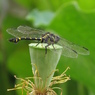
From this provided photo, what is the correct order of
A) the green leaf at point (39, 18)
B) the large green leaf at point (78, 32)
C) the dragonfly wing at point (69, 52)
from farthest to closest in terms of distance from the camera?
1. the green leaf at point (39, 18)
2. the large green leaf at point (78, 32)
3. the dragonfly wing at point (69, 52)

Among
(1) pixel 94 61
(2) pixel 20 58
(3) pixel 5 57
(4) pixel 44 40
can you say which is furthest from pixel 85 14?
(3) pixel 5 57

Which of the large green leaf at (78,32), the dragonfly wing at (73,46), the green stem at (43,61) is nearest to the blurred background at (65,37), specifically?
the large green leaf at (78,32)

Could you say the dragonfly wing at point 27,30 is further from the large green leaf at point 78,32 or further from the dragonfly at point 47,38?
the large green leaf at point 78,32

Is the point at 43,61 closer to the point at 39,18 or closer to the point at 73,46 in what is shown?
the point at 73,46

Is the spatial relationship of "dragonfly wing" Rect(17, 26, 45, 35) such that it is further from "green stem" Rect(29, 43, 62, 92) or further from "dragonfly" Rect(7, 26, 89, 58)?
"green stem" Rect(29, 43, 62, 92)

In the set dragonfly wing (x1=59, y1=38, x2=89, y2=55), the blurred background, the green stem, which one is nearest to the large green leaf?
the blurred background

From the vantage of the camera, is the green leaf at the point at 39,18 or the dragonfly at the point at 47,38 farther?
the green leaf at the point at 39,18

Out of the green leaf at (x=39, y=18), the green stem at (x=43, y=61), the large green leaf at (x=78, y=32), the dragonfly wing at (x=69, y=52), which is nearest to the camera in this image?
the green stem at (x=43, y=61)
